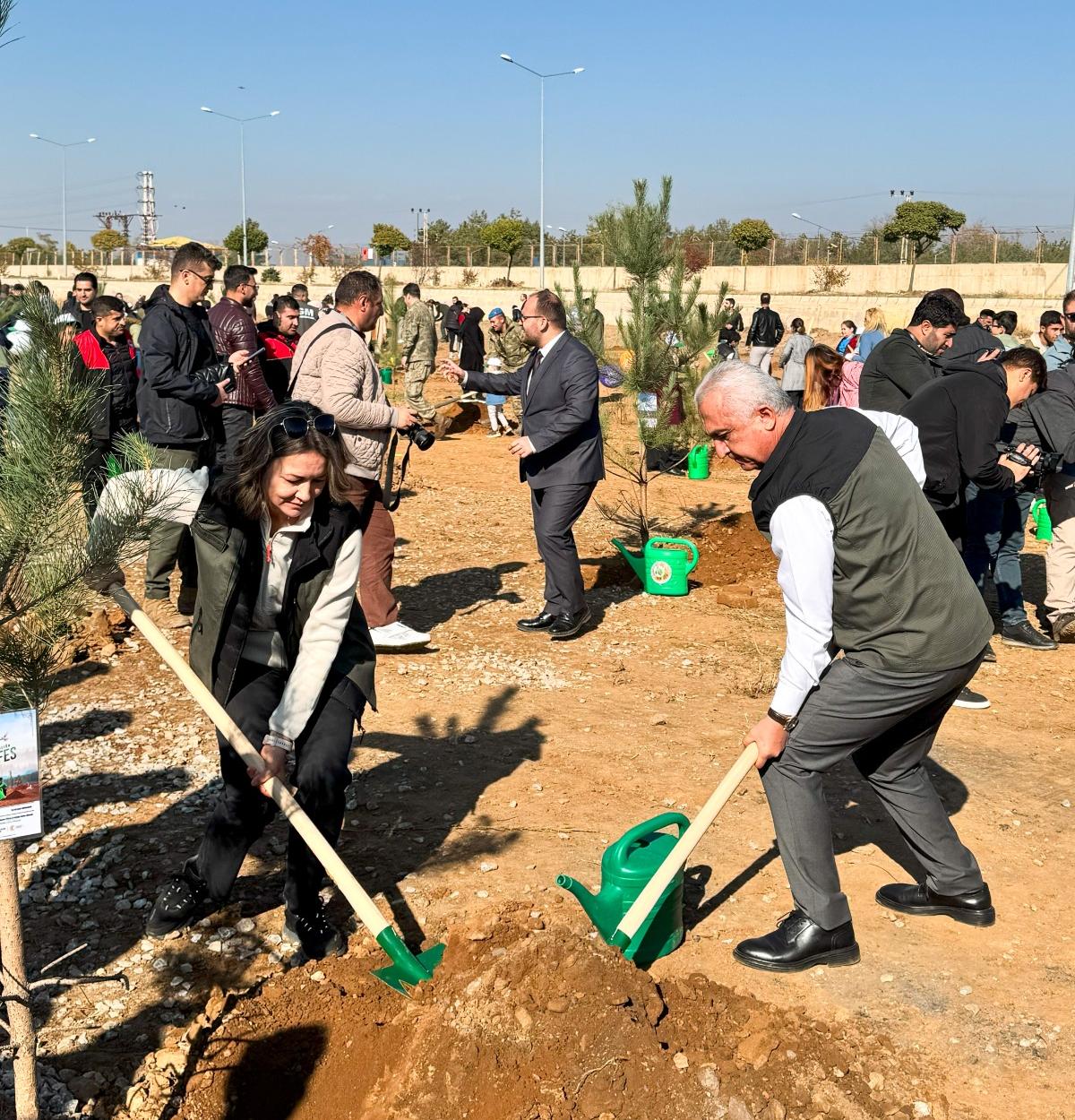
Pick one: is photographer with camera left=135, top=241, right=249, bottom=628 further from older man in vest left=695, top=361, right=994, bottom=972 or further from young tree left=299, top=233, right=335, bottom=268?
young tree left=299, top=233, right=335, bottom=268

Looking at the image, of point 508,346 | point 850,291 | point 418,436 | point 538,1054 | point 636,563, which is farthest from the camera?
point 850,291

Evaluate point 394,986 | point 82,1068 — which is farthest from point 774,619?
point 82,1068

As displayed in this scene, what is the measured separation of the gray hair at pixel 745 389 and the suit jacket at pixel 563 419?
3.71 m

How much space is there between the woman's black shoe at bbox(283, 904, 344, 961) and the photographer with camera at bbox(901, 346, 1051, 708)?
383cm

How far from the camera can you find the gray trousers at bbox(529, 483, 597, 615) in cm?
711

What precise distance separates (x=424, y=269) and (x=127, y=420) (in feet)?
135

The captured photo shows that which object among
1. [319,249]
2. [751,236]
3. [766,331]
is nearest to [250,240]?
[319,249]

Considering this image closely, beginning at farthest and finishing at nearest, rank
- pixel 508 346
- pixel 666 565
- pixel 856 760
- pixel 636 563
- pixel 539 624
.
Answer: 1. pixel 508 346
2. pixel 636 563
3. pixel 666 565
4. pixel 539 624
5. pixel 856 760

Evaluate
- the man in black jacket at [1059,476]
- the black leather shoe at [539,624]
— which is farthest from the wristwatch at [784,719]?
the man in black jacket at [1059,476]

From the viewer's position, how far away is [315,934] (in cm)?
364

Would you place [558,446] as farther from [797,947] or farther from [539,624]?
[797,947]

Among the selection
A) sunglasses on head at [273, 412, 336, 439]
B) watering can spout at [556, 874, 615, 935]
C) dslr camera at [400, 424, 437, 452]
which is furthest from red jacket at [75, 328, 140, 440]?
watering can spout at [556, 874, 615, 935]

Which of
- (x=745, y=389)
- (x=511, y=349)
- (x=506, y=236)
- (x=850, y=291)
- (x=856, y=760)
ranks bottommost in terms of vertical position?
(x=856, y=760)

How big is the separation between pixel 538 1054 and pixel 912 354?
516cm
